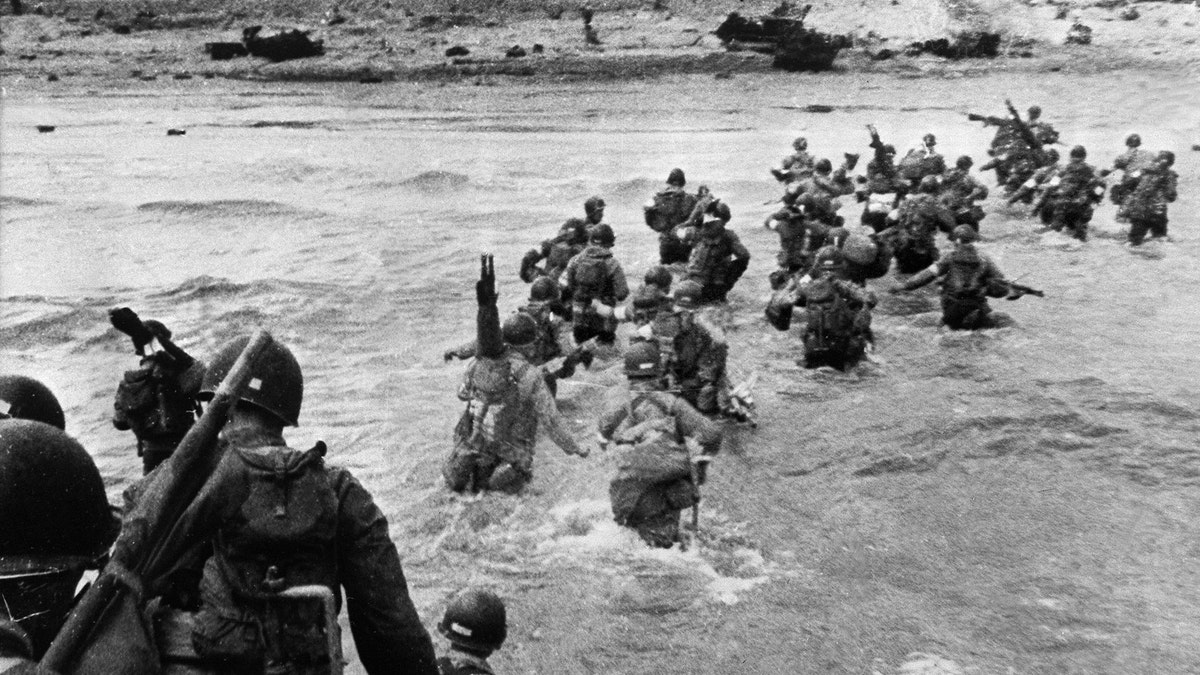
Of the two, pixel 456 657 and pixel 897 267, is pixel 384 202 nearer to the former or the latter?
pixel 897 267

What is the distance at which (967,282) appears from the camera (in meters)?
12.6

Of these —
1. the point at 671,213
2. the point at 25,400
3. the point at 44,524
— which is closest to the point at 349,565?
the point at 44,524

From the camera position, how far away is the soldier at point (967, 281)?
12.5 metres

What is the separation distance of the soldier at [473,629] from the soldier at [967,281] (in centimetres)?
888

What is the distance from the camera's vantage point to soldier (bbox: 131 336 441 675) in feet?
12.2

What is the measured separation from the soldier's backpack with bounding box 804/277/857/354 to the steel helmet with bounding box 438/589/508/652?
7.13 metres

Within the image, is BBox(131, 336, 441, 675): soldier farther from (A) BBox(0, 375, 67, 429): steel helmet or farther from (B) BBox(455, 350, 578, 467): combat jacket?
(B) BBox(455, 350, 578, 467): combat jacket

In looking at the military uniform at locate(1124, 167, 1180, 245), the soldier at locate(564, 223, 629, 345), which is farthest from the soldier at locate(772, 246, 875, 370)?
the military uniform at locate(1124, 167, 1180, 245)

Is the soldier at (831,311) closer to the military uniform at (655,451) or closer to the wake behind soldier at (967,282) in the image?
the wake behind soldier at (967,282)

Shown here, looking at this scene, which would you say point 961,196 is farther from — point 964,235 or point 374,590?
point 374,590

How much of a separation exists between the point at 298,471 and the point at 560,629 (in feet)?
12.3

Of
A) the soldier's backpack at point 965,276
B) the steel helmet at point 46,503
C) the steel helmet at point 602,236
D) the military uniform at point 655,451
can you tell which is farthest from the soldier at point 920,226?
the steel helmet at point 46,503

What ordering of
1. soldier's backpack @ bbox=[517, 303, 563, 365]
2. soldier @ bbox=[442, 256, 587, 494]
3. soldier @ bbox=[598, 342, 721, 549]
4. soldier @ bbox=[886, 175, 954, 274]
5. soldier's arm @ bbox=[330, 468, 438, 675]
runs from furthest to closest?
soldier @ bbox=[886, 175, 954, 274], soldier's backpack @ bbox=[517, 303, 563, 365], soldier @ bbox=[442, 256, 587, 494], soldier @ bbox=[598, 342, 721, 549], soldier's arm @ bbox=[330, 468, 438, 675]

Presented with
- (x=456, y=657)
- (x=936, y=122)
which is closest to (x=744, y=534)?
(x=456, y=657)
